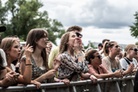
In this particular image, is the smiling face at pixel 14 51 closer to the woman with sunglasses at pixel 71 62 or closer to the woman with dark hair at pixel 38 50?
the woman with dark hair at pixel 38 50

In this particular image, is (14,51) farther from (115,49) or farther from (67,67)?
(115,49)

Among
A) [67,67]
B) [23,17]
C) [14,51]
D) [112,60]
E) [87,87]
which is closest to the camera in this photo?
[14,51]

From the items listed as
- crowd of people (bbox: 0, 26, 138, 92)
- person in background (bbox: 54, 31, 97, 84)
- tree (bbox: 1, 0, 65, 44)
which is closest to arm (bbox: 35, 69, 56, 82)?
crowd of people (bbox: 0, 26, 138, 92)

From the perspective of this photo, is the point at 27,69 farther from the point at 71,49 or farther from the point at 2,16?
the point at 2,16

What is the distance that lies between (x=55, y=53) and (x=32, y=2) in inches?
2519

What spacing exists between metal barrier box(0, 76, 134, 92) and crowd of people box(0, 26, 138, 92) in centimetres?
5

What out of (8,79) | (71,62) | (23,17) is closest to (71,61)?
(71,62)

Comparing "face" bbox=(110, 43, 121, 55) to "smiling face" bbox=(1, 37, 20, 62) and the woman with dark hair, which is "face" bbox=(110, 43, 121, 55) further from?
"smiling face" bbox=(1, 37, 20, 62)

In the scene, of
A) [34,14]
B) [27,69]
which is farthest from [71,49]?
[34,14]

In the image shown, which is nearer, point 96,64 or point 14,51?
point 14,51

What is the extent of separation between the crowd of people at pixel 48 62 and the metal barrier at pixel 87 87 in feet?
0.17

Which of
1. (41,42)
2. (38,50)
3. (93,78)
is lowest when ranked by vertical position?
(93,78)

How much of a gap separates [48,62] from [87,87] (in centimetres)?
76

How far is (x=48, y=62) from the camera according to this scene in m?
7.27
